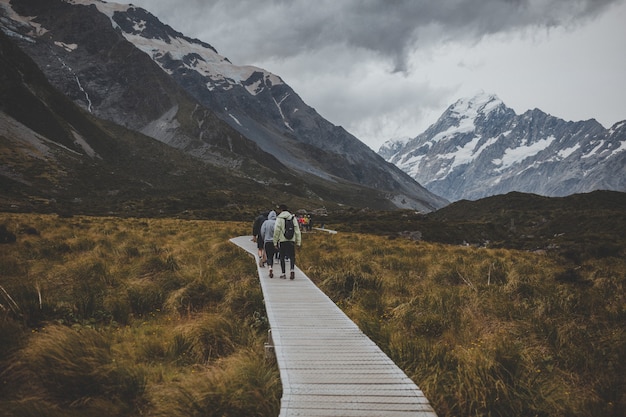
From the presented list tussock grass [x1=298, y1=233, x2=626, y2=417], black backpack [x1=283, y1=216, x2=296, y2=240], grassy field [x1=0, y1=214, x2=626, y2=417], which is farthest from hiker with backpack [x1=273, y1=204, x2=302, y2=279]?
tussock grass [x1=298, y1=233, x2=626, y2=417]

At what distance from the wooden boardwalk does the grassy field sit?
29 centimetres

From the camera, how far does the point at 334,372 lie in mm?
5496

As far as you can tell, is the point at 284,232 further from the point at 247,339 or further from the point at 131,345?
the point at 131,345

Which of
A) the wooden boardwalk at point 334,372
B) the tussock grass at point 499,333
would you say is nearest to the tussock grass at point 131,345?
the wooden boardwalk at point 334,372

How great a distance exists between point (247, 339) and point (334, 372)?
220 centimetres

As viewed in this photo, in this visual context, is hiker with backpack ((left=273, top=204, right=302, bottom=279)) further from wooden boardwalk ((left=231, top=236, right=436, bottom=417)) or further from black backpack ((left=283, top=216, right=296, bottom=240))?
wooden boardwalk ((left=231, top=236, right=436, bottom=417))

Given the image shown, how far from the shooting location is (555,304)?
32.3 feet

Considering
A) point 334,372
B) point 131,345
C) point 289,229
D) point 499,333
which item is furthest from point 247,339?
point 289,229

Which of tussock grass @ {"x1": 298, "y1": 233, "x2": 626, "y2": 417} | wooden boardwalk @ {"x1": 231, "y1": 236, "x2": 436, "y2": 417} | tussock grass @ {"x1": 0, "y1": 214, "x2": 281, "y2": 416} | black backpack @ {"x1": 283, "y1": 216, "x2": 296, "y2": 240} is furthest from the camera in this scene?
black backpack @ {"x1": 283, "y1": 216, "x2": 296, "y2": 240}

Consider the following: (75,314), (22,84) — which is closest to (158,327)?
(75,314)

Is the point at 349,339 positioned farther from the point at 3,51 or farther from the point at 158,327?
the point at 3,51

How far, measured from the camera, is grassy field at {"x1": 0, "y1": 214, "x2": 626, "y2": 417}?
15.9ft

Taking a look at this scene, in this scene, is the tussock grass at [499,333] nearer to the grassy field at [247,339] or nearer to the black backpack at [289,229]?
the grassy field at [247,339]

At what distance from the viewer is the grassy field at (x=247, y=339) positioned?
15.9 feet
